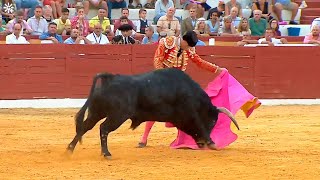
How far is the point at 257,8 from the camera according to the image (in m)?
16.4

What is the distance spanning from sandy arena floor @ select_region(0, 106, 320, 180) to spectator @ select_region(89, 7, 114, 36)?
287 centimetres

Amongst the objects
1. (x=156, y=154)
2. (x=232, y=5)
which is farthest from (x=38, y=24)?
(x=156, y=154)

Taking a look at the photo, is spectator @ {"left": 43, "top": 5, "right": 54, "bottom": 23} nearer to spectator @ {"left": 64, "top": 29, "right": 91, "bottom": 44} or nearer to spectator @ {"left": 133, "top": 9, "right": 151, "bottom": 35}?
spectator @ {"left": 64, "top": 29, "right": 91, "bottom": 44}

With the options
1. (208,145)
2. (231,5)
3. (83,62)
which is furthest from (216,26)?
(208,145)

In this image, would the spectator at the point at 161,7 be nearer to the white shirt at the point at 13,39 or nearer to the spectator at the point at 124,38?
the spectator at the point at 124,38

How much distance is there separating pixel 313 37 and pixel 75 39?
428 centimetres

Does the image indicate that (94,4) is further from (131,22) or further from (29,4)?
(29,4)

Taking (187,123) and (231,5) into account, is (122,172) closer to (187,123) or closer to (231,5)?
(187,123)

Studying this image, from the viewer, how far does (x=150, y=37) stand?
47.4 feet

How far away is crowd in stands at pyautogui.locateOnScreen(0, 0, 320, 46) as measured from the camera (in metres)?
14.1

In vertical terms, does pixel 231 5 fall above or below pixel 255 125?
above

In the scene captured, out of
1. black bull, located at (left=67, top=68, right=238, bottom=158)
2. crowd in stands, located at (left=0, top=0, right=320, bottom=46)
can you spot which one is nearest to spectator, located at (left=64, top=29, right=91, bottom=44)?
crowd in stands, located at (left=0, top=0, right=320, bottom=46)

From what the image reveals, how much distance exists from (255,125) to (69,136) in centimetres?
268

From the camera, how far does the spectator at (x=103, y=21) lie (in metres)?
14.5
